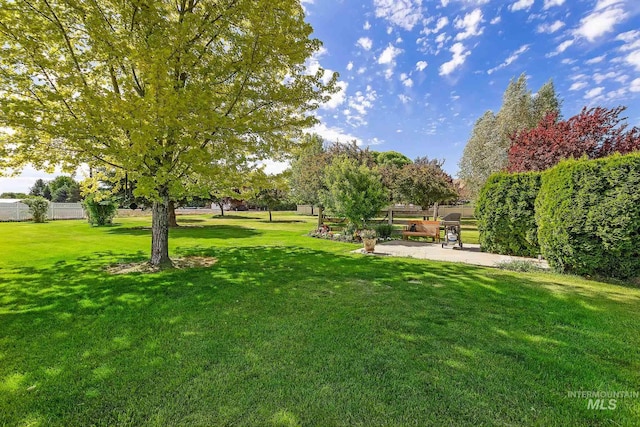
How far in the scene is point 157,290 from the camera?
16.6 feet

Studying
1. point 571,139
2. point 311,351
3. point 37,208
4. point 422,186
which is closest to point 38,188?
point 37,208

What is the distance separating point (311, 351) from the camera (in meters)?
2.93

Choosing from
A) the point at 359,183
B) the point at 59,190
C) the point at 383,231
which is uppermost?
the point at 59,190

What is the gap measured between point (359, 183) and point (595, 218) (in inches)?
301

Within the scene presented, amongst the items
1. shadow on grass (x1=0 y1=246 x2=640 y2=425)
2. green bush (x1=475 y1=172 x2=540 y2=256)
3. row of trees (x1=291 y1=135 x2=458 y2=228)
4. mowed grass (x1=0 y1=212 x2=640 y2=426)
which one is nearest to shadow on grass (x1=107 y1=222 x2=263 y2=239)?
row of trees (x1=291 y1=135 x2=458 y2=228)

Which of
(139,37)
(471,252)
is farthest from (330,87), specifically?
(471,252)

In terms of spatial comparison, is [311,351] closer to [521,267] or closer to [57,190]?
[521,267]

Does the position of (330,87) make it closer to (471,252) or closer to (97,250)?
(471,252)

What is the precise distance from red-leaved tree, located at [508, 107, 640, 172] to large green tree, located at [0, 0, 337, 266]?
11667 millimetres

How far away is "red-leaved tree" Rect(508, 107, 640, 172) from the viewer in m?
11.7

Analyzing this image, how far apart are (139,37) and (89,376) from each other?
21.7 ft

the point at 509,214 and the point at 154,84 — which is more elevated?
the point at 154,84

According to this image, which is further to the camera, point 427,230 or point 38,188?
point 38,188

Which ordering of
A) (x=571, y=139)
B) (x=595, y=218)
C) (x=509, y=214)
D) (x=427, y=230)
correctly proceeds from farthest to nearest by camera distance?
(x=571, y=139) → (x=427, y=230) → (x=509, y=214) → (x=595, y=218)
